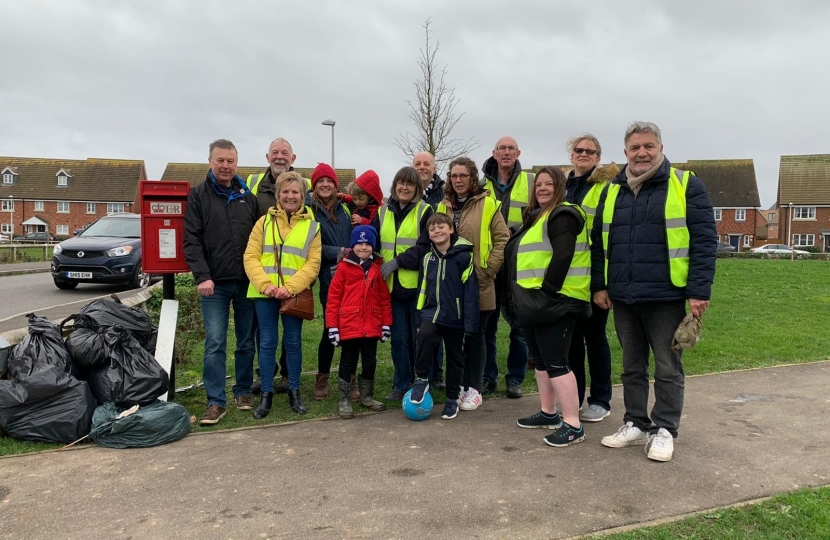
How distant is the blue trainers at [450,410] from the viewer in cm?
483

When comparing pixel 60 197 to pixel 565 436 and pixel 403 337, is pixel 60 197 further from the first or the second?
pixel 565 436

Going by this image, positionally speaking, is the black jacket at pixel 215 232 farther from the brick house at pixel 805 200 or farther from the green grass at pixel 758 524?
the brick house at pixel 805 200

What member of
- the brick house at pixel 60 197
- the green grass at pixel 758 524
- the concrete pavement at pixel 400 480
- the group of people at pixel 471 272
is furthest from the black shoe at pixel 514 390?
the brick house at pixel 60 197

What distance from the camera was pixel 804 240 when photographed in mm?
52406

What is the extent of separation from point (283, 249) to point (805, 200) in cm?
5826

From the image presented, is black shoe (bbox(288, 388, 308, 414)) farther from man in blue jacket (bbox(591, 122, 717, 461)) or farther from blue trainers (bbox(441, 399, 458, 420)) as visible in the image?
man in blue jacket (bbox(591, 122, 717, 461))

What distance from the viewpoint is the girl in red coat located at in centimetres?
494

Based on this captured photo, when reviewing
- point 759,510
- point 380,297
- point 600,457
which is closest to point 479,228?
point 380,297

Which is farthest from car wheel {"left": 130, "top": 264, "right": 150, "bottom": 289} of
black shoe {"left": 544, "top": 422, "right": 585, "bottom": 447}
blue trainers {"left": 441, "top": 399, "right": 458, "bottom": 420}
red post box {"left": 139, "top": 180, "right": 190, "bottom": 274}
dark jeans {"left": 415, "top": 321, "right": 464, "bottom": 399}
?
black shoe {"left": 544, "top": 422, "right": 585, "bottom": 447}

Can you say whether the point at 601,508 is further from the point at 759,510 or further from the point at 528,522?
the point at 759,510

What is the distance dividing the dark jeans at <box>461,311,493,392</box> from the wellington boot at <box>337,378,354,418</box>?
1001mm

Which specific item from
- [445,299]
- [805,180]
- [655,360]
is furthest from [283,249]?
[805,180]

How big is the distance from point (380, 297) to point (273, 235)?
3.31 feet

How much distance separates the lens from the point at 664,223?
390 centimetres
